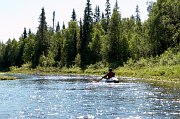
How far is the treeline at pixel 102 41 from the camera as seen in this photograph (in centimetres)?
8731

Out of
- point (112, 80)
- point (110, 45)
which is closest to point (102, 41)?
point (110, 45)

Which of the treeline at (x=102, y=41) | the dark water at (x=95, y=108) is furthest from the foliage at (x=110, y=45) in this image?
the dark water at (x=95, y=108)

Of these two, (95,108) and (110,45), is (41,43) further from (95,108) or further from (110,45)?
(95,108)

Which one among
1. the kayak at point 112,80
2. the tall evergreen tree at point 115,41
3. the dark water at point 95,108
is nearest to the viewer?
the dark water at point 95,108

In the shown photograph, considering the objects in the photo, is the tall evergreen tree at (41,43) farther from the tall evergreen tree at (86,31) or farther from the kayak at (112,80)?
the kayak at (112,80)

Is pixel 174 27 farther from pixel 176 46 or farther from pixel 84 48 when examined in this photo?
pixel 84 48

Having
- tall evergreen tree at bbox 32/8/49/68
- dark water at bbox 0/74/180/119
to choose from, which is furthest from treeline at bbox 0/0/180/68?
dark water at bbox 0/74/180/119

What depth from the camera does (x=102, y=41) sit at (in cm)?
10969

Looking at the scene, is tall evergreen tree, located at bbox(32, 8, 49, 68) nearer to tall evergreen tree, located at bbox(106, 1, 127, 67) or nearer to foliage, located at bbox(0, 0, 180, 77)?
foliage, located at bbox(0, 0, 180, 77)

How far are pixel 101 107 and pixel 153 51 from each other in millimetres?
62061

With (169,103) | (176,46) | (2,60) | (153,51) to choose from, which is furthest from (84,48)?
(169,103)

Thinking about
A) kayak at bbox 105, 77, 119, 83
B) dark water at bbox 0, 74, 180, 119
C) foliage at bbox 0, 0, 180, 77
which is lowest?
dark water at bbox 0, 74, 180, 119

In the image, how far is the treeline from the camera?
87312mm

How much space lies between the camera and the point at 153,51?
8938 centimetres
